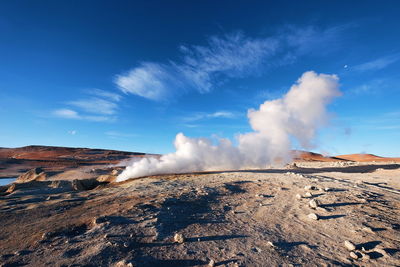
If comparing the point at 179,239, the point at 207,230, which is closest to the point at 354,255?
the point at 207,230

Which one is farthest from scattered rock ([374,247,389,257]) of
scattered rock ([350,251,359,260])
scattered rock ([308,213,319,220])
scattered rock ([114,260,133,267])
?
scattered rock ([114,260,133,267])

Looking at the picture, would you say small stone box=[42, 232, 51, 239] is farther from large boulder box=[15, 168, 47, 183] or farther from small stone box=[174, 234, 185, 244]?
large boulder box=[15, 168, 47, 183]

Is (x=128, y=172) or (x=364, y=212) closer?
(x=364, y=212)

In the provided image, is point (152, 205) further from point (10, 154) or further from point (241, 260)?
point (10, 154)

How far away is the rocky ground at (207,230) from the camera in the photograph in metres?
4.60

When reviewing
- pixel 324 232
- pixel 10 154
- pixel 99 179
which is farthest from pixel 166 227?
pixel 10 154

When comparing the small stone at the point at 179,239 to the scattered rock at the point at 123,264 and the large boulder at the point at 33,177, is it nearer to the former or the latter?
the scattered rock at the point at 123,264

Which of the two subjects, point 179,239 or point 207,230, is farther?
point 207,230

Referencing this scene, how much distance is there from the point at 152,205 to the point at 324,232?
5.88m

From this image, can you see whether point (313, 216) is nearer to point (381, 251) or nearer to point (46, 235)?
point (381, 251)

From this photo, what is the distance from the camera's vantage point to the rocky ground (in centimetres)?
460

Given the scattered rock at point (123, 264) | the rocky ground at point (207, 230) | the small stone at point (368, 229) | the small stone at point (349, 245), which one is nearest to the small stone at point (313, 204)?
the rocky ground at point (207, 230)

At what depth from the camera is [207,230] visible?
603cm

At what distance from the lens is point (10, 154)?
271 feet
